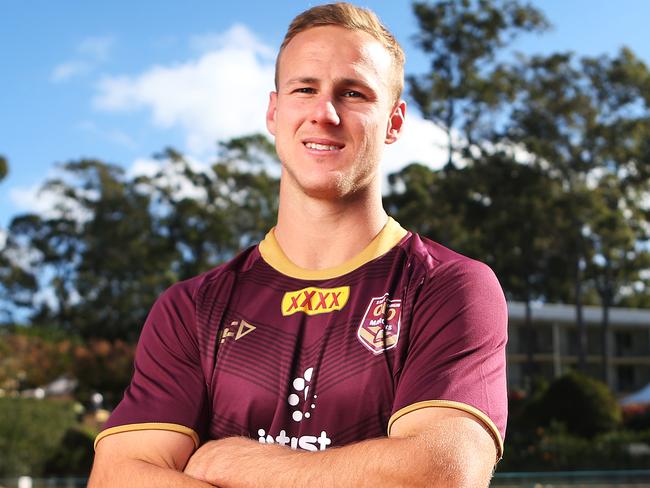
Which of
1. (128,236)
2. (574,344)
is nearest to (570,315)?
(574,344)

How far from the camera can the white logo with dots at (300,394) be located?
241 cm

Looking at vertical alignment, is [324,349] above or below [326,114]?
below

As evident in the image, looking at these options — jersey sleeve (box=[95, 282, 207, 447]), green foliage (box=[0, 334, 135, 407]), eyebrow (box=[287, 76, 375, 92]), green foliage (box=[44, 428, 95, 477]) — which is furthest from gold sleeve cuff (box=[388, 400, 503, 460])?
green foliage (box=[0, 334, 135, 407])

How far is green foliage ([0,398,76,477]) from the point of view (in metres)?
20.9

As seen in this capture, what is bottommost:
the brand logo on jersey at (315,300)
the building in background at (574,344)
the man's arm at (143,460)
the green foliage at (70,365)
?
the man's arm at (143,460)

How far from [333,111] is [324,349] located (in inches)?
25.3

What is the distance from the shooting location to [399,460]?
2.14m

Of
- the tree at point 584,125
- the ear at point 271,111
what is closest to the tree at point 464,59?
the tree at point 584,125

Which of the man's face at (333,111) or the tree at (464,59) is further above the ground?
the tree at (464,59)

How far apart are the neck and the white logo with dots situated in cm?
34

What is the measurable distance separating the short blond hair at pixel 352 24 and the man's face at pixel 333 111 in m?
0.02

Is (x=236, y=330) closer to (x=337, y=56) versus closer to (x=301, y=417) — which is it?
(x=301, y=417)

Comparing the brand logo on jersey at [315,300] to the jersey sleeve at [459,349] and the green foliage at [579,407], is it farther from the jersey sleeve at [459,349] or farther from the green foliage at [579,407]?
the green foliage at [579,407]

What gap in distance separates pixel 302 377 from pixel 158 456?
0.44 metres
